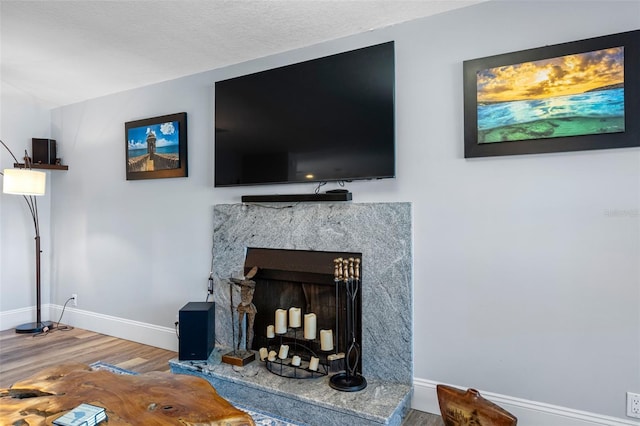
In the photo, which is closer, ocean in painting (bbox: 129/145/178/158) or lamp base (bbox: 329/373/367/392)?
lamp base (bbox: 329/373/367/392)

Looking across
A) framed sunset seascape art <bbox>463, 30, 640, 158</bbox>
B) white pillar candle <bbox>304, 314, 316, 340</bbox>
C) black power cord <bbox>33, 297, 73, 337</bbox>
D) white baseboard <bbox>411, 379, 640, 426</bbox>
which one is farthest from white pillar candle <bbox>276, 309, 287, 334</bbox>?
black power cord <bbox>33, 297, 73, 337</bbox>

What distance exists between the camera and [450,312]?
2.30 m

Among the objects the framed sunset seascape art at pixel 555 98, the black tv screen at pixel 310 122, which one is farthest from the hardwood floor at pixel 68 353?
the framed sunset seascape art at pixel 555 98

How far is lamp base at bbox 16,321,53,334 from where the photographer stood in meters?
3.94

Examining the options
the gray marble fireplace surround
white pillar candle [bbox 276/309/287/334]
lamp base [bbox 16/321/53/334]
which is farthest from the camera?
lamp base [bbox 16/321/53/334]

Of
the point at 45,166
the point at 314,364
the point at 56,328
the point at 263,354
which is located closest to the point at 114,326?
the point at 56,328

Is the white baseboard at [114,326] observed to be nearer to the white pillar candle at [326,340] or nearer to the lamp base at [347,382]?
the white pillar candle at [326,340]

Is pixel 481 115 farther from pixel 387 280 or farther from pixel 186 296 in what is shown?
pixel 186 296

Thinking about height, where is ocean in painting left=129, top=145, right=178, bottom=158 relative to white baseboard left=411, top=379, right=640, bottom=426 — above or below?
above

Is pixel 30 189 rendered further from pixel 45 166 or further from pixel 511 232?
pixel 511 232

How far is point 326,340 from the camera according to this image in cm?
248

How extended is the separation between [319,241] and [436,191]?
2.74 ft

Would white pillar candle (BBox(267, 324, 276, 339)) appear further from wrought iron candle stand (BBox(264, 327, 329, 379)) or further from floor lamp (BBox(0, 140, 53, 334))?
floor lamp (BBox(0, 140, 53, 334))

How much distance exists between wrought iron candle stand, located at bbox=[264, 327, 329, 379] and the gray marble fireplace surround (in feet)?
0.17
